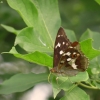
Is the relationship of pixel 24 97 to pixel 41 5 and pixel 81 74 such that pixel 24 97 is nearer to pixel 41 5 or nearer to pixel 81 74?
pixel 41 5

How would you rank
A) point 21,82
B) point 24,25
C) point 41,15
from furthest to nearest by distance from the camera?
point 24,25 → point 41,15 → point 21,82

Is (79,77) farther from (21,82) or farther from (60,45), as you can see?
(21,82)

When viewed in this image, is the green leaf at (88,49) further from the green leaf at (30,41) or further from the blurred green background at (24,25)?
the blurred green background at (24,25)

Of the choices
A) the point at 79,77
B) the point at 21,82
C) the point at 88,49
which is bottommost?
the point at 21,82

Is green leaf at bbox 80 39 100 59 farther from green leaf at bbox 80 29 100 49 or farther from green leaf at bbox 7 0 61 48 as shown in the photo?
green leaf at bbox 80 29 100 49

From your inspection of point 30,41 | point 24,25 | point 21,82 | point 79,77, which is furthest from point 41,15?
point 24,25

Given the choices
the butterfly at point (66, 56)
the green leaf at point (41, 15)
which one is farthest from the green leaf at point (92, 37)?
the butterfly at point (66, 56)
